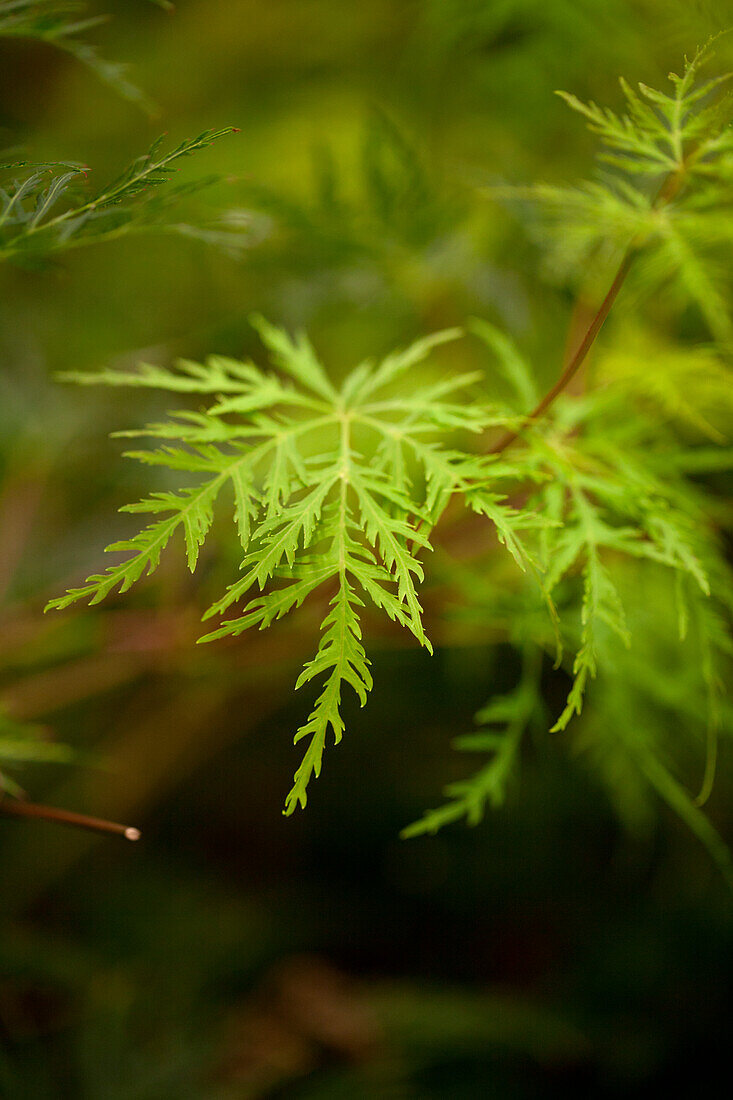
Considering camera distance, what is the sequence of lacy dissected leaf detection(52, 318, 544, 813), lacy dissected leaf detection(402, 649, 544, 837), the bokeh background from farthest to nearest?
the bokeh background, lacy dissected leaf detection(402, 649, 544, 837), lacy dissected leaf detection(52, 318, 544, 813)

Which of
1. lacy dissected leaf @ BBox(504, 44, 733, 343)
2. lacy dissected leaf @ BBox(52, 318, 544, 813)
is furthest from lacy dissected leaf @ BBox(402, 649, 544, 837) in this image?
lacy dissected leaf @ BBox(504, 44, 733, 343)

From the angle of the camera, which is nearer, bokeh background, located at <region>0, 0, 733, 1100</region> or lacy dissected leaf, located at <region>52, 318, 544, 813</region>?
lacy dissected leaf, located at <region>52, 318, 544, 813</region>

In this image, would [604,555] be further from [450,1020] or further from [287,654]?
[450,1020]

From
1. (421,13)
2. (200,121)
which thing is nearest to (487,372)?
(421,13)

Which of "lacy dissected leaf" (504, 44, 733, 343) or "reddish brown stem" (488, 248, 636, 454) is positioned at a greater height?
"lacy dissected leaf" (504, 44, 733, 343)

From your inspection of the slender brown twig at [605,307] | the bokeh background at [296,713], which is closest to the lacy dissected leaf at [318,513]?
the slender brown twig at [605,307]

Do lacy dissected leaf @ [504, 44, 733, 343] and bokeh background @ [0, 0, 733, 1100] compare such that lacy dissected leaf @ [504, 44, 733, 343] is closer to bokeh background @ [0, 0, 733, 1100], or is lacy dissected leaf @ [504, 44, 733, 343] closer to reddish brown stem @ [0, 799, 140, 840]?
bokeh background @ [0, 0, 733, 1100]

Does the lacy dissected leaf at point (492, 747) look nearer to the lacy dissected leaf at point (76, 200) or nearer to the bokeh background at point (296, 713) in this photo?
the bokeh background at point (296, 713)

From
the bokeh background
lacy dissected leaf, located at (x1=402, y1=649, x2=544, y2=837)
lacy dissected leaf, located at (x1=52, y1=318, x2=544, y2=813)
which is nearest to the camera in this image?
lacy dissected leaf, located at (x1=52, y1=318, x2=544, y2=813)
